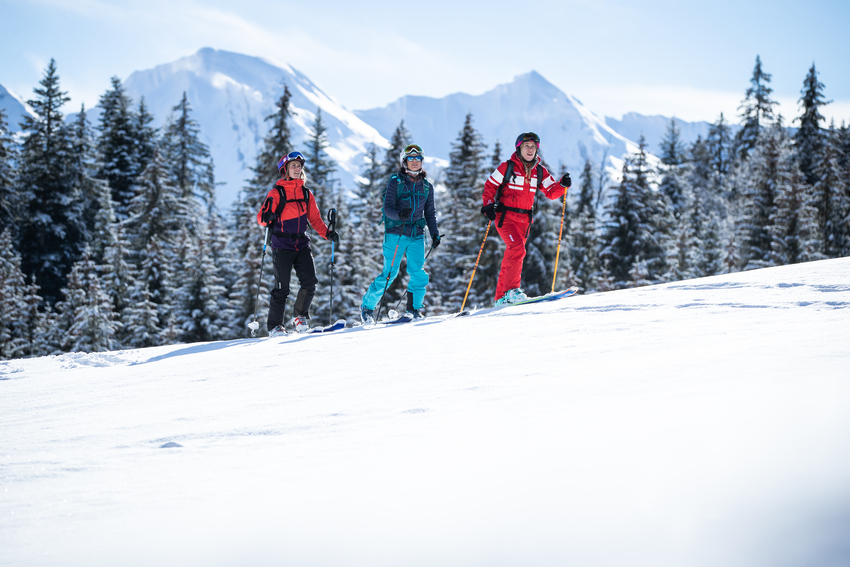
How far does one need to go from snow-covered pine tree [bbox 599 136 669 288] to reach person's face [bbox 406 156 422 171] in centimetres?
2688

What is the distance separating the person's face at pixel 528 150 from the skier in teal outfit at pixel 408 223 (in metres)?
1.33

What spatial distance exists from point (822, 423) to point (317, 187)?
34974 millimetres

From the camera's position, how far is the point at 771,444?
2.11 metres

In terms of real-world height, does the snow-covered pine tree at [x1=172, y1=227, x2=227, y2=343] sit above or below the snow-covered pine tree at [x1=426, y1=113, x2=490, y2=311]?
below

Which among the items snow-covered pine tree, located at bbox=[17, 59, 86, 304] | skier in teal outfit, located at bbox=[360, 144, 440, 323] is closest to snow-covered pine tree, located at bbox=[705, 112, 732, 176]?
snow-covered pine tree, located at bbox=[17, 59, 86, 304]

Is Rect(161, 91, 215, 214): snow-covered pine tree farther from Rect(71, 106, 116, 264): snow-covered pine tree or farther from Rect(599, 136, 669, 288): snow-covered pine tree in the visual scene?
Rect(599, 136, 669, 288): snow-covered pine tree

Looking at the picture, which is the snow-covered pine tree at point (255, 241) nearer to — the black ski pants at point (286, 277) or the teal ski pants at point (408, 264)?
the black ski pants at point (286, 277)

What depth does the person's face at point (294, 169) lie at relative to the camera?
7.55 metres

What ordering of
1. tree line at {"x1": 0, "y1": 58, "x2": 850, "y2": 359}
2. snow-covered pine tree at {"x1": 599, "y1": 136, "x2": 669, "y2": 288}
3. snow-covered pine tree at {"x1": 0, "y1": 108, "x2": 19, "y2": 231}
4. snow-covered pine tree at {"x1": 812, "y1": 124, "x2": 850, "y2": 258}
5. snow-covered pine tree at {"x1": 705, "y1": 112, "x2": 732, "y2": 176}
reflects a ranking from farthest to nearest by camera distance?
snow-covered pine tree at {"x1": 705, "y1": 112, "x2": 732, "y2": 176}, snow-covered pine tree at {"x1": 0, "y1": 108, "x2": 19, "y2": 231}, snow-covered pine tree at {"x1": 599, "y1": 136, "x2": 669, "y2": 288}, snow-covered pine tree at {"x1": 812, "y1": 124, "x2": 850, "y2": 258}, tree line at {"x1": 0, "y1": 58, "x2": 850, "y2": 359}

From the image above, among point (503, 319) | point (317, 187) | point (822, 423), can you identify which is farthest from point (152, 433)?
point (317, 187)

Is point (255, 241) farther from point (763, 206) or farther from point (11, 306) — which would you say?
point (763, 206)

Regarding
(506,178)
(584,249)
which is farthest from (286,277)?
(584,249)

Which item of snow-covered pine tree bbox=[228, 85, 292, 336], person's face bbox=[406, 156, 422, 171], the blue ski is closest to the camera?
the blue ski

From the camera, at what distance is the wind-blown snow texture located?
1772 mm
